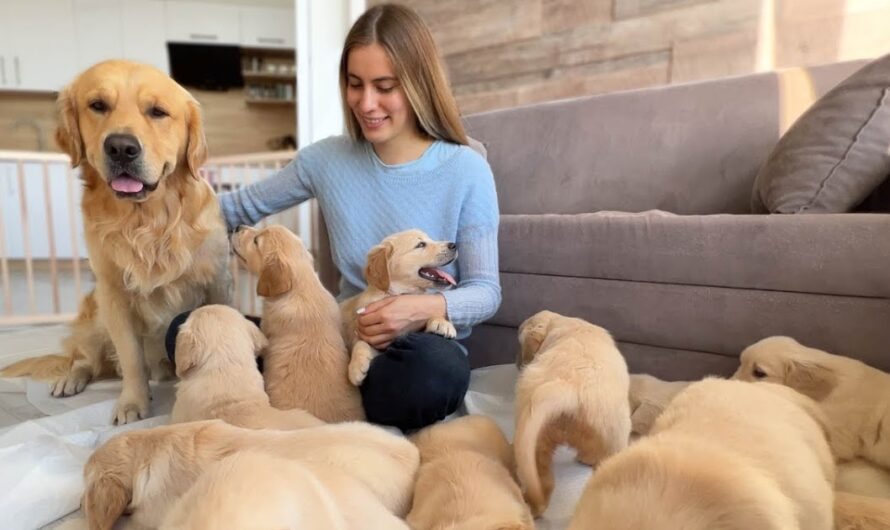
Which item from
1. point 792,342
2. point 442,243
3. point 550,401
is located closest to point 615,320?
point 792,342

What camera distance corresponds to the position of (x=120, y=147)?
1.41m

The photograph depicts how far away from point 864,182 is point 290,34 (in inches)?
240

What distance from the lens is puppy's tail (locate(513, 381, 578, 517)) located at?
1021 mm

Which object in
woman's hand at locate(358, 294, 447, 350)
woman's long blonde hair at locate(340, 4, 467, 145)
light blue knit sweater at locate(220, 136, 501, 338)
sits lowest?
woman's hand at locate(358, 294, 447, 350)

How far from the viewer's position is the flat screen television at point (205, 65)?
612 centimetres

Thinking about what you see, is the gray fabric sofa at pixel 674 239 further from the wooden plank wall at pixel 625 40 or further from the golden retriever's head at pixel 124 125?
the golden retriever's head at pixel 124 125

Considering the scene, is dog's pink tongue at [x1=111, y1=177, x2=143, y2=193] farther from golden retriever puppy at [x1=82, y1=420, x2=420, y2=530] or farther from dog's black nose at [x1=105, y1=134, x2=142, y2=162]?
golden retriever puppy at [x1=82, y1=420, x2=420, y2=530]

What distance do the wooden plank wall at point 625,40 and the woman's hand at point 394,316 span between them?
211cm

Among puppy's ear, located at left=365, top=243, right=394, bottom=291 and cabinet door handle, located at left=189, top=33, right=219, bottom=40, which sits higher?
cabinet door handle, located at left=189, top=33, right=219, bottom=40

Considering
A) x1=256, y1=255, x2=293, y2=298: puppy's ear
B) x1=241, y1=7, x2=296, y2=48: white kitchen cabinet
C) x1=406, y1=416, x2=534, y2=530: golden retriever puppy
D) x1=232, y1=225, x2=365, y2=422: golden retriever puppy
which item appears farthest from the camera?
x1=241, y1=7, x2=296, y2=48: white kitchen cabinet

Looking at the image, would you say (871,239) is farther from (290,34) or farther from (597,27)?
(290,34)

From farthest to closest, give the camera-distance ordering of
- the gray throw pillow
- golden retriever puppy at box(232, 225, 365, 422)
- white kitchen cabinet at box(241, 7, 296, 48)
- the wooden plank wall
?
white kitchen cabinet at box(241, 7, 296, 48)
the wooden plank wall
the gray throw pillow
golden retriever puppy at box(232, 225, 365, 422)

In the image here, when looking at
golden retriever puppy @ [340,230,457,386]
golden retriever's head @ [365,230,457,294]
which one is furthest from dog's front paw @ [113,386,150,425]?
golden retriever's head @ [365,230,457,294]

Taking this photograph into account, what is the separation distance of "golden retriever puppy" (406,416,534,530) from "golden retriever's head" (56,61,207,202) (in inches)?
39.7
